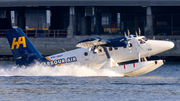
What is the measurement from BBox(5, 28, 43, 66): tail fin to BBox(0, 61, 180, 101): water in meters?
0.79

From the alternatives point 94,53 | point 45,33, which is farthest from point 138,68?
point 45,33

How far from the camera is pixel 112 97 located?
948 inches

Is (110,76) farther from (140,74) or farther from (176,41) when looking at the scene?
(176,41)

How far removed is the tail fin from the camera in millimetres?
33906

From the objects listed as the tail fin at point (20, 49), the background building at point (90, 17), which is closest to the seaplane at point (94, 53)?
the tail fin at point (20, 49)

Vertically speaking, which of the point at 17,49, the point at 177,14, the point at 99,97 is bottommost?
the point at 99,97

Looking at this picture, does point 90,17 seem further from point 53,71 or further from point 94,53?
point 53,71

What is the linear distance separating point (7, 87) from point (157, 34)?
3458cm

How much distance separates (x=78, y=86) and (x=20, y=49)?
27.4 feet

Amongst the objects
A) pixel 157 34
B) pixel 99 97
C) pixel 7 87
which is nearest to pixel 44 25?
pixel 157 34

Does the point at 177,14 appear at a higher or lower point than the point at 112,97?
higher

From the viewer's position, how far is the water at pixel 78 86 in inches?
950

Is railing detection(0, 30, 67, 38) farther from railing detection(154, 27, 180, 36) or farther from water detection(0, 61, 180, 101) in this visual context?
water detection(0, 61, 180, 101)

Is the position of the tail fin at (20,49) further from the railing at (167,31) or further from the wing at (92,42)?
the railing at (167,31)
